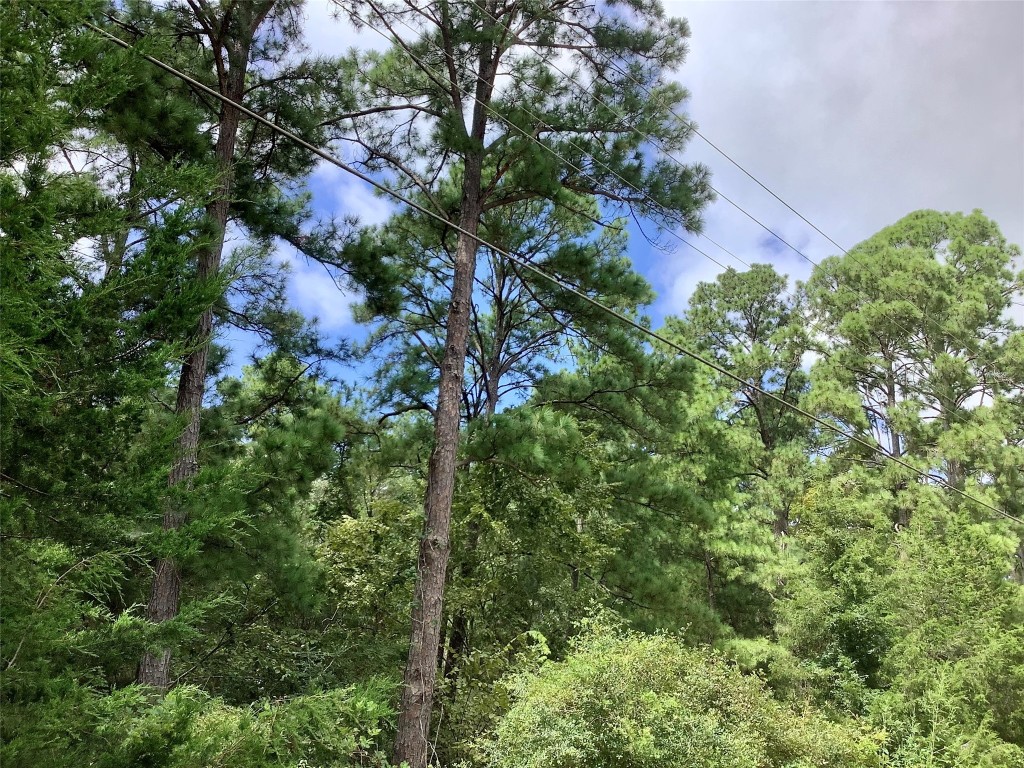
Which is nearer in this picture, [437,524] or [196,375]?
[196,375]

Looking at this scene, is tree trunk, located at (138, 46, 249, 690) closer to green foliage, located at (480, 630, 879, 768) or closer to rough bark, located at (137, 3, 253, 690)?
rough bark, located at (137, 3, 253, 690)

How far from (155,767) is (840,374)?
44.2ft

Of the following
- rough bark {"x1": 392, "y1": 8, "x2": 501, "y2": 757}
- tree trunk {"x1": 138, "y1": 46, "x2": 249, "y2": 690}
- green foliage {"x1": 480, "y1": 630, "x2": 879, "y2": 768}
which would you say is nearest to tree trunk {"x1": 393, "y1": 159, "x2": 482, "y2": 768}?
→ rough bark {"x1": 392, "y1": 8, "x2": 501, "y2": 757}

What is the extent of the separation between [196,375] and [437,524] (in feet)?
8.12

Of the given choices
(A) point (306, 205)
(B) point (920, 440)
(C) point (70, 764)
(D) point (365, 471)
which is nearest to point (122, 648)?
(C) point (70, 764)

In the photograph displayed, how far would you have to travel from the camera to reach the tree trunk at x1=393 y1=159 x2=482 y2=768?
5.27m

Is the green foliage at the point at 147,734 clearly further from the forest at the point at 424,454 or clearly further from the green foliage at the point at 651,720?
the green foliage at the point at 651,720

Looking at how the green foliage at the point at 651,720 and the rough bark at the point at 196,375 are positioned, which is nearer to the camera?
the rough bark at the point at 196,375

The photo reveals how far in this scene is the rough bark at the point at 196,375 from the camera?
4.27 meters

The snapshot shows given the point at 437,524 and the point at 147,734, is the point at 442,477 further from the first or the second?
the point at 147,734

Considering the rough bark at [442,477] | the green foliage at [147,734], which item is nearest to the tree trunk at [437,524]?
the rough bark at [442,477]

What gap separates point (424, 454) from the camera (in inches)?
332

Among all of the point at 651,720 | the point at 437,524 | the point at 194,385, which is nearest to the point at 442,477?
the point at 437,524

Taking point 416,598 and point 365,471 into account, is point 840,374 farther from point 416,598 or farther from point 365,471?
point 416,598
